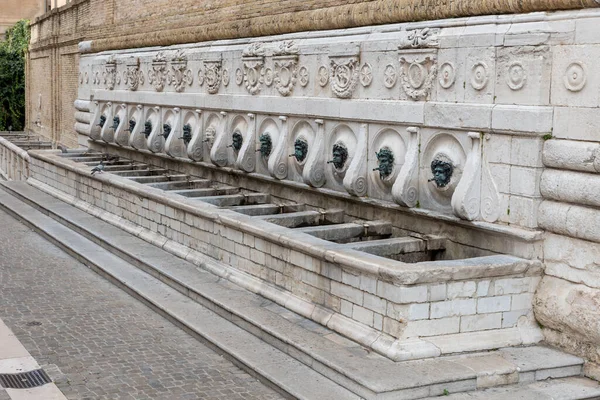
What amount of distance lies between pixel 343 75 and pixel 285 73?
1.38 m

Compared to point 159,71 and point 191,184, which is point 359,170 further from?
point 159,71

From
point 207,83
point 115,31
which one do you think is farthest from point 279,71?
point 115,31

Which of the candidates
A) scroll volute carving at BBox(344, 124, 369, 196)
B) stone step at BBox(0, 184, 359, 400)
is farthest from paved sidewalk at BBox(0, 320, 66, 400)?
scroll volute carving at BBox(344, 124, 369, 196)

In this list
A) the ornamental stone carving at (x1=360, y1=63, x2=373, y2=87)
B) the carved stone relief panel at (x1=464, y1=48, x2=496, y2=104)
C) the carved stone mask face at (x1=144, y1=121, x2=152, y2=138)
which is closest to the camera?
the carved stone relief panel at (x1=464, y1=48, x2=496, y2=104)

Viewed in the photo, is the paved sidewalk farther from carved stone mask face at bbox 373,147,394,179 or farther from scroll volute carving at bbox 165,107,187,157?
scroll volute carving at bbox 165,107,187,157

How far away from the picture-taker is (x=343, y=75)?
10.2m

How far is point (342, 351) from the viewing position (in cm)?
718

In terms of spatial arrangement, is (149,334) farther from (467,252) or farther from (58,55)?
(58,55)

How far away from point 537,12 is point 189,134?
307 inches

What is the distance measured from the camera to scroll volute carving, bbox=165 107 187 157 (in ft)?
48.8

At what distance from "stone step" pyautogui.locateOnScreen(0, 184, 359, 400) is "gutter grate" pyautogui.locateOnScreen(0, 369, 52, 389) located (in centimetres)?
150

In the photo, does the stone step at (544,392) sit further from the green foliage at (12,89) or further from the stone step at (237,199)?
the green foliage at (12,89)

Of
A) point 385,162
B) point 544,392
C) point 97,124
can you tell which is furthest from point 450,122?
point 97,124

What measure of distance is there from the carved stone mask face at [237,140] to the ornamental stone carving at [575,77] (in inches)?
245
